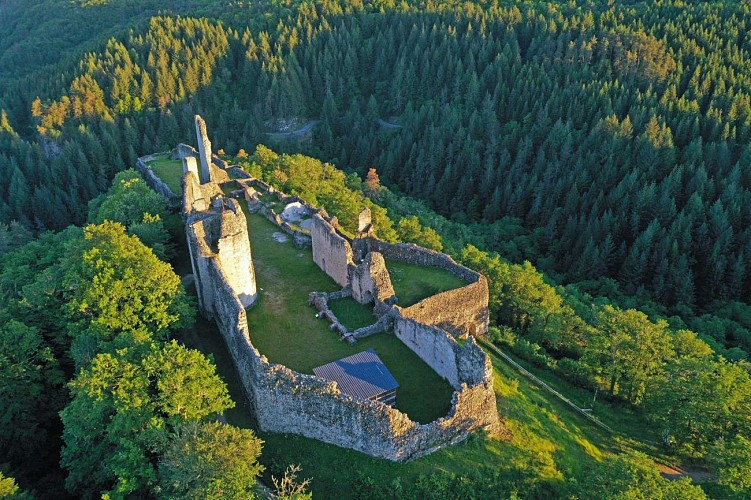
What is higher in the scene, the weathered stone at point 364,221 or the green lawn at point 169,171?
the weathered stone at point 364,221

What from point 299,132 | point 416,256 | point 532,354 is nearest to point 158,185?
point 416,256

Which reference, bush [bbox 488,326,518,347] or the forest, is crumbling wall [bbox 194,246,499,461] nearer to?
the forest

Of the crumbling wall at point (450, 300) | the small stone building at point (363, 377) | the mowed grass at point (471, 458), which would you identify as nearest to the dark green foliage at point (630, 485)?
the mowed grass at point (471, 458)

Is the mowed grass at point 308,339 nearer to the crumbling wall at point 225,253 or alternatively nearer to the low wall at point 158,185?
the crumbling wall at point 225,253

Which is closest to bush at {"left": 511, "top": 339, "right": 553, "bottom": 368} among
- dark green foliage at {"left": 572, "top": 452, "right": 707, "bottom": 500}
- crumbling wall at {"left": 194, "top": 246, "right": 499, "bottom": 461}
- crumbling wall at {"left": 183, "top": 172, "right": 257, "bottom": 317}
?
crumbling wall at {"left": 194, "top": 246, "right": 499, "bottom": 461}

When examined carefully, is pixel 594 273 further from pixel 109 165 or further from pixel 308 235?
pixel 109 165
